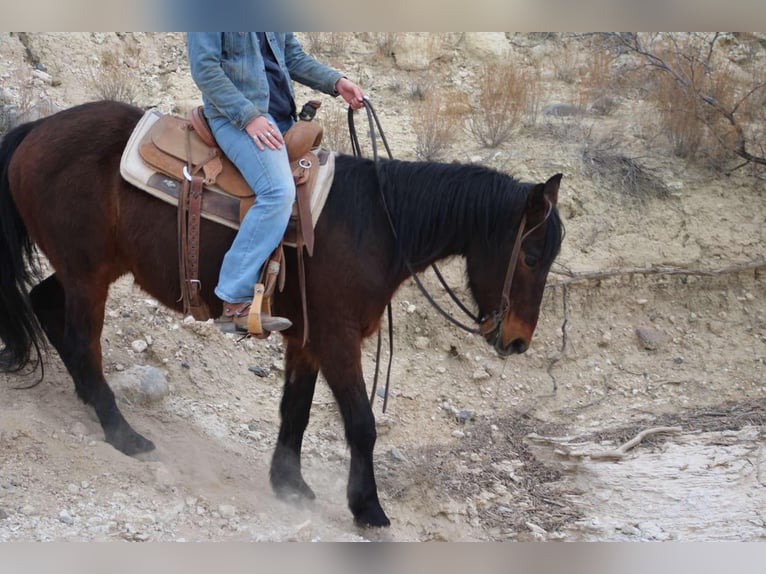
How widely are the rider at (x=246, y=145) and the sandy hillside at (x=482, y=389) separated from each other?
4.45ft

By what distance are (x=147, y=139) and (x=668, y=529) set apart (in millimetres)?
3919

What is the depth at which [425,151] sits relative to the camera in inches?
320

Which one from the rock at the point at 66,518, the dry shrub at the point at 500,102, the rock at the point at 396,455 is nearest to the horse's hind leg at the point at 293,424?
the rock at the point at 396,455

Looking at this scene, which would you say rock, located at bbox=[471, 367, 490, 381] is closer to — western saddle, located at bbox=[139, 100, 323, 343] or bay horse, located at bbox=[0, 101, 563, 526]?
bay horse, located at bbox=[0, 101, 563, 526]

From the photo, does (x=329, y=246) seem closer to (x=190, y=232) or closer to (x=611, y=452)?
(x=190, y=232)

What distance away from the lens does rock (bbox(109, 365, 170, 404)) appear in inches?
219

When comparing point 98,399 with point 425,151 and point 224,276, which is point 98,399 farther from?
point 425,151

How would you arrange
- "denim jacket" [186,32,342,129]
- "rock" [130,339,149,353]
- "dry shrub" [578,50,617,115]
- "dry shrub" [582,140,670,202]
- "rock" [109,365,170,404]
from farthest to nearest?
"dry shrub" [578,50,617,115]
"dry shrub" [582,140,670,202]
"rock" [130,339,149,353]
"rock" [109,365,170,404]
"denim jacket" [186,32,342,129]

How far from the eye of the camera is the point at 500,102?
8.85m

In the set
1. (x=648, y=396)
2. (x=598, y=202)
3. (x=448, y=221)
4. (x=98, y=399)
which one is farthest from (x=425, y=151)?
(x=98, y=399)

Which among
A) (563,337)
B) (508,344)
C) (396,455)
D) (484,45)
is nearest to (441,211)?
(508,344)

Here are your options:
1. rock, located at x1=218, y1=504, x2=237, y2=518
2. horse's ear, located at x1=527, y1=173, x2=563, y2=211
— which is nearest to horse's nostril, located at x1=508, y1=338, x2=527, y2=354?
horse's ear, located at x1=527, y1=173, x2=563, y2=211

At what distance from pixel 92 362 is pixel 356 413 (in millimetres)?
1746

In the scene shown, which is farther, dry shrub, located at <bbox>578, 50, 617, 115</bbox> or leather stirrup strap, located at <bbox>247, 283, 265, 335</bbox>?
dry shrub, located at <bbox>578, 50, 617, 115</bbox>
